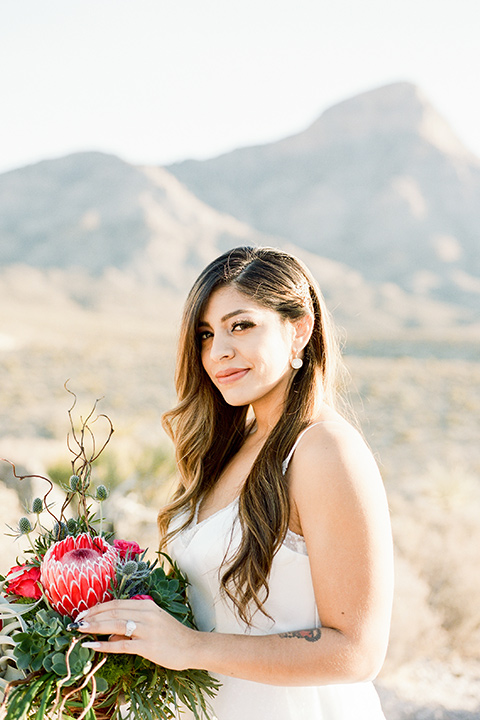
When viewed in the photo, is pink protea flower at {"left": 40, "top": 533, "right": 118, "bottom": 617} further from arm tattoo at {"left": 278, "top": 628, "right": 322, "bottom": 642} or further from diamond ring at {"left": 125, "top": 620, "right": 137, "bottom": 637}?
arm tattoo at {"left": 278, "top": 628, "right": 322, "bottom": 642}

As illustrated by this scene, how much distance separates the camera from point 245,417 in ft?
8.71

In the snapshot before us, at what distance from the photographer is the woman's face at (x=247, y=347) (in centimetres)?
209

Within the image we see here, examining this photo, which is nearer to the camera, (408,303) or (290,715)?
(290,715)

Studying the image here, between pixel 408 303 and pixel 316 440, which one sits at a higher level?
pixel 316 440

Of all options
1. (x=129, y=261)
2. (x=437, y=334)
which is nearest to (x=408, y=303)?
(x=437, y=334)

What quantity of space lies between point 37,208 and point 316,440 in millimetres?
95060

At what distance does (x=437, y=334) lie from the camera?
2296 inches

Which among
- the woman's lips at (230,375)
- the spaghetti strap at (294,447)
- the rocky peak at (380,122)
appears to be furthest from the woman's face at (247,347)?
the rocky peak at (380,122)

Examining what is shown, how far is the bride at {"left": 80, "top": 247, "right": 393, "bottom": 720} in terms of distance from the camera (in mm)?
1618

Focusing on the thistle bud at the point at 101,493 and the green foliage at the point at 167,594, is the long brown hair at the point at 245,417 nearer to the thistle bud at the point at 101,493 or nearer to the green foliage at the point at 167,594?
the green foliage at the point at 167,594

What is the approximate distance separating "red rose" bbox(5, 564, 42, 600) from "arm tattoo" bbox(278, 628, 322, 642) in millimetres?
625

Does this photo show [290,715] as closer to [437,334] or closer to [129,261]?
[437,334]

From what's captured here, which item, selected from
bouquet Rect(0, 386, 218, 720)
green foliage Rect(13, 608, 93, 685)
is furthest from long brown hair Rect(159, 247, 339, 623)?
green foliage Rect(13, 608, 93, 685)

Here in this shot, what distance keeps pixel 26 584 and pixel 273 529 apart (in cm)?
65
